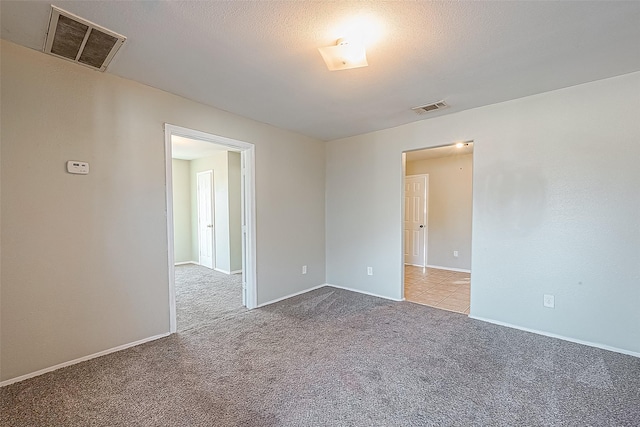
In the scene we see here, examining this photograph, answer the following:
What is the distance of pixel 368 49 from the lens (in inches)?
79.0

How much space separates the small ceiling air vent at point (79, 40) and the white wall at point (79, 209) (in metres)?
0.16

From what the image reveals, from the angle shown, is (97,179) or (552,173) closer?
(97,179)

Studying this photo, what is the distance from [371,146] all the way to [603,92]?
2454 millimetres

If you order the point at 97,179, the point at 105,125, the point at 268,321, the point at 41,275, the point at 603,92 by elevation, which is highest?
the point at 603,92

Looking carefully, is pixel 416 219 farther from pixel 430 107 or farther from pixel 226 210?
pixel 226 210

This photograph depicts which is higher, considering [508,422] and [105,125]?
[105,125]

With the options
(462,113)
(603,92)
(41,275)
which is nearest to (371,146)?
(462,113)

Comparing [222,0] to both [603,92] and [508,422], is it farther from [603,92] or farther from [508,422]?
[603,92]

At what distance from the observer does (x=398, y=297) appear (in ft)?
12.9

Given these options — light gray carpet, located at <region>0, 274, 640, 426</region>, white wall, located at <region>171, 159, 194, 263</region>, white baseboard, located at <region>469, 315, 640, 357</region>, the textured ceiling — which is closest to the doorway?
white baseboard, located at <region>469, 315, 640, 357</region>

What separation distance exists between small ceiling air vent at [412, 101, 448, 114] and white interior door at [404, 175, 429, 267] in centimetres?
305

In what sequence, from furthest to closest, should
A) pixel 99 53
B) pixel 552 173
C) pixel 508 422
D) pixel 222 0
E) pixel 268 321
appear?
1. pixel 268 321
2. pixel 552 173
3. pixel 99 53
4. pixel 508 422
5. pixel 222 0

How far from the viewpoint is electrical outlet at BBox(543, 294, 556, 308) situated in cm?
279

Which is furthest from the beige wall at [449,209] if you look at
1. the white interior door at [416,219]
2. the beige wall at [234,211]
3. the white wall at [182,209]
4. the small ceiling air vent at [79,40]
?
the small ceiling air vent at [79,40]
